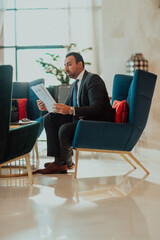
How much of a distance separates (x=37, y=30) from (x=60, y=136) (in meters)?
5.13

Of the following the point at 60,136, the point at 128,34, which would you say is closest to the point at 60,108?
the point at 60,136

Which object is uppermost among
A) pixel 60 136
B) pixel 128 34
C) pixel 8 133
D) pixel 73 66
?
pixel 128 34

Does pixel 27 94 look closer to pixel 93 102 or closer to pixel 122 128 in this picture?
pixel 93 102

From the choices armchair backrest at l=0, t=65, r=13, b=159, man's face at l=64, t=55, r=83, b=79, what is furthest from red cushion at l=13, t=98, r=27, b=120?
armchair backrest at l=0, t=65, r=13, b=159

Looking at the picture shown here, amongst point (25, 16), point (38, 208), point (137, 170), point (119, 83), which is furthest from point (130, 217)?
point (25, 16)

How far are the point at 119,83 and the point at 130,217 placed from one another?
187cm

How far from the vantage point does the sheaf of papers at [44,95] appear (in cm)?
302

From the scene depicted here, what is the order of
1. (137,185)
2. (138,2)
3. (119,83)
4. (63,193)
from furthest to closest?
1. (138,2)
2. (119,83)
3. (137,185)
4. (63,193)

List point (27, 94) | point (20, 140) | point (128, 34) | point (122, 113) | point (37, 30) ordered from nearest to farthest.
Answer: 1. point (20, 140)
2. point (122, 113)
3. point (27, 94)
4. point (128, 34)
5. point (37, 30)

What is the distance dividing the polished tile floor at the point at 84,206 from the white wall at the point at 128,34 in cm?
394

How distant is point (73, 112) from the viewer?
302 cm

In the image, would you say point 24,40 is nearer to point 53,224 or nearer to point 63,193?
point 63,193

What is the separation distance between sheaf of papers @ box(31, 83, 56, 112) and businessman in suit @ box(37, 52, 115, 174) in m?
0.08

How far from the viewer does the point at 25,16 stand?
7.59m
